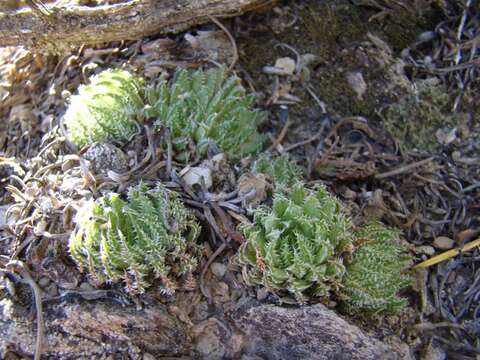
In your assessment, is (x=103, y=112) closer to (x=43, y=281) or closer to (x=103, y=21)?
(x=103, y=21)

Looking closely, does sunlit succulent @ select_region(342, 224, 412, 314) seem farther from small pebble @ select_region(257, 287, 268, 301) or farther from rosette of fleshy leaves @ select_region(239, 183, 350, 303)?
small pebble @ select_region(257, 287, 268, 301)

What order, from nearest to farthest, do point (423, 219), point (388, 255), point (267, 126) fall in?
1. point (388, 255)
2. point (423, 219)
3. point (267, 126)

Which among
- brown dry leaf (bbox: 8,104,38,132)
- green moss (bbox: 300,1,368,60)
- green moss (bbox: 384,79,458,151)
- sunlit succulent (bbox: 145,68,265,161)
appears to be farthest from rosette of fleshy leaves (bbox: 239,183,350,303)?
brown dry leaf (bbox: 8,104,38,132)

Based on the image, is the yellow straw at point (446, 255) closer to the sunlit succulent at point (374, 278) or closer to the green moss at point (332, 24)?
the sunlit succulent at point (374, 278)

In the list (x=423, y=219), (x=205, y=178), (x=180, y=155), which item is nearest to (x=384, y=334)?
(x=423, y=219)

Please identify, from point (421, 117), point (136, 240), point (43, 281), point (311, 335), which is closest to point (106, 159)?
point (136, 240)

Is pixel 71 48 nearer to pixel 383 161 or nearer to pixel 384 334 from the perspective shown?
pixel 383 161
